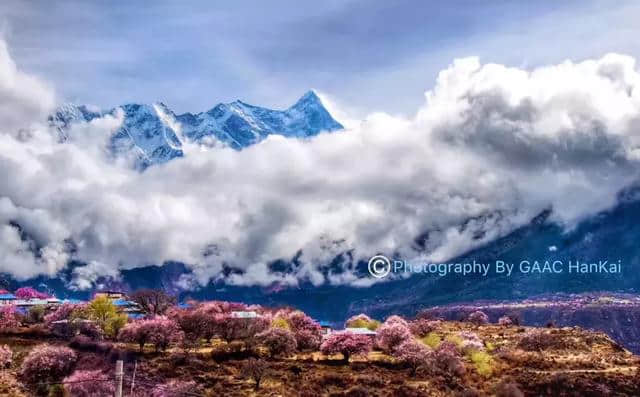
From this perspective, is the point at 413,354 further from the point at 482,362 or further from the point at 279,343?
the point at 279,343

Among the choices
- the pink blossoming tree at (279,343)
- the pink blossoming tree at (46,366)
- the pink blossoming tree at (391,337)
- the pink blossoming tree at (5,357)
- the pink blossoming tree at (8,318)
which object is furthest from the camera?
the pink blossoming tree at (8,318)

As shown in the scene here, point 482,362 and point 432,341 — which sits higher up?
point 432,341

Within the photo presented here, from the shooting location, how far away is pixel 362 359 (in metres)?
98.9

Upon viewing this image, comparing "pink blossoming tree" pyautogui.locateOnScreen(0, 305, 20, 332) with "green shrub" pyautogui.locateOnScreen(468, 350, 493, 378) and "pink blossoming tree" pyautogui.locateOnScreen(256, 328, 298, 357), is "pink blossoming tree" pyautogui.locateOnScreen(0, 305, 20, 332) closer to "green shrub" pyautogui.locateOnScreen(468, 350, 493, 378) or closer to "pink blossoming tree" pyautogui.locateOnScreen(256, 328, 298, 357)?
"pink blossoming tree" pyautogui.locateOnScreen(256, 328, 298, 357)

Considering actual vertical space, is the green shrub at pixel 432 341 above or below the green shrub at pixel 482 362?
above

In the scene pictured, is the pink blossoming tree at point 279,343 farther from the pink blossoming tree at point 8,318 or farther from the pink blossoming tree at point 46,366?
the pink blossoming tree at point 8,318

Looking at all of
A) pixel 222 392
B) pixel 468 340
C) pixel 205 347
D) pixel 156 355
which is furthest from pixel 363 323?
pixel 222 392

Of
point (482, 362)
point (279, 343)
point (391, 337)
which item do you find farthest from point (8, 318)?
point (482, 362)

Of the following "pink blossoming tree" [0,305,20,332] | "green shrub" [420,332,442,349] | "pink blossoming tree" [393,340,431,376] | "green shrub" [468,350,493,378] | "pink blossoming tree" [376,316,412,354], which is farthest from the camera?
"pink blossoming tree" [0,305,20,332]

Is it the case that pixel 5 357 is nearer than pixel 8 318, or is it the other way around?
pixel 5 357

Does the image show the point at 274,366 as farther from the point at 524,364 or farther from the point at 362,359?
the point at 524,364

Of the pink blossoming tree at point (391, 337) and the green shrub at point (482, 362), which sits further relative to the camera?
the pink blossoming tree at point (391, 337)

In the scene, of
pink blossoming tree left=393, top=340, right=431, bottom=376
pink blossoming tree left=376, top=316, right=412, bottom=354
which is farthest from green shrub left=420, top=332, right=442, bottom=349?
pink blossoming tree left=393, top=340, right=431, bottom=376

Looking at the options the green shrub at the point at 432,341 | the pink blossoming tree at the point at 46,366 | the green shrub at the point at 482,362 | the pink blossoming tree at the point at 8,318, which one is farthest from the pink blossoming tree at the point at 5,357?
the green shrub at the point at 482,362
